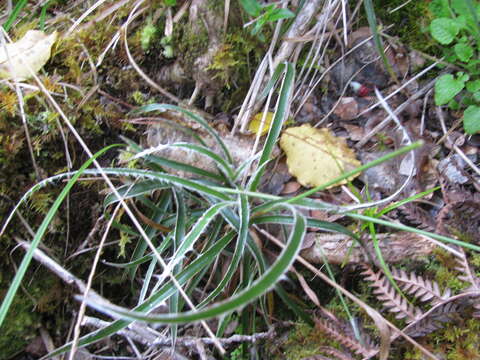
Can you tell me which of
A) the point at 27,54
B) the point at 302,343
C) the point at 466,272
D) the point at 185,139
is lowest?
the point at 302,343

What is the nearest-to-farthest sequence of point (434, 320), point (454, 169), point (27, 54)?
point (434, 320)
point (454, 169)
point (27, 54)

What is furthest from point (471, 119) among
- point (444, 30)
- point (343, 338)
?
point (343, 338)

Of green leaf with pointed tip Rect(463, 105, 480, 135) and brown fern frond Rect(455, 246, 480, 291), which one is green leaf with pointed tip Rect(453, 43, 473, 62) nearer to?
green leaf with pointed tip Rect(463, 105, 480, 135)

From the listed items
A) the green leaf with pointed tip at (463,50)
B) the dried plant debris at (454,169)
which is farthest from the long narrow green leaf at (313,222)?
the green leaf with pointed tip at (463,50)

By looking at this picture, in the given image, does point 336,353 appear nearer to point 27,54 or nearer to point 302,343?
point 302,343

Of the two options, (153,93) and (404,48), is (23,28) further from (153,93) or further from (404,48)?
(404,48)

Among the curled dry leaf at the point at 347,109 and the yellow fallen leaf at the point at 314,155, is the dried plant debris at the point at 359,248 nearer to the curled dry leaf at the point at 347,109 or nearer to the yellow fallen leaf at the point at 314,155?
the yellow fallen leaf at the point at 314,155
